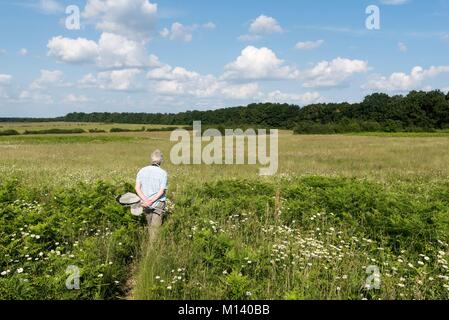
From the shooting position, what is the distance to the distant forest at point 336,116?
102 metres

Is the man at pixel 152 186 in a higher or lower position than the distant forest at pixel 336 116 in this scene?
lower

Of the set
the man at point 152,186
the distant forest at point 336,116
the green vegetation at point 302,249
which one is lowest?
the green vegetation at point 302,249

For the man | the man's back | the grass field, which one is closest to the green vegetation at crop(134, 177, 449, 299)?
the grass field

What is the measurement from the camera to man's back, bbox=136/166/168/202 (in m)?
7.71

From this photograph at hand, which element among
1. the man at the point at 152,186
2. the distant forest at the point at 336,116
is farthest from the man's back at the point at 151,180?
the distant forest at the point at 336,116

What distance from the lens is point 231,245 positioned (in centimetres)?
627

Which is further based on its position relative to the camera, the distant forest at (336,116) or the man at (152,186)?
the distant forest at (336,116)

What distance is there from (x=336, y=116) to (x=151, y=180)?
131 meters

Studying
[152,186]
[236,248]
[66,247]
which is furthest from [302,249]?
[66,247]

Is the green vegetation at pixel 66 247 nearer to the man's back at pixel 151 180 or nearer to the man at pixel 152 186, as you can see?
the man at pixel 152 186

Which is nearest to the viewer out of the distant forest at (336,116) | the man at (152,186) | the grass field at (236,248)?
the grass field at (236,248)

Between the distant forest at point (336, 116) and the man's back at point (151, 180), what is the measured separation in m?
94.1

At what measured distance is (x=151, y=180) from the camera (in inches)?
304
